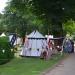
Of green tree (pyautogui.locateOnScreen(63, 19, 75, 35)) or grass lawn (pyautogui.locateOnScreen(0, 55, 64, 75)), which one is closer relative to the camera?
grass lawn (pyautogui.locateOnScreen(0, 55, 64, 75))

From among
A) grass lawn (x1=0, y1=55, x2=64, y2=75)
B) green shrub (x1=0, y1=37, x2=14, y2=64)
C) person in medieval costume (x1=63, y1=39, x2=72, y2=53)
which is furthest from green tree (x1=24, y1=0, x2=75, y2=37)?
grass lawn (x1=0, y1=55, x2=64, y2=75)

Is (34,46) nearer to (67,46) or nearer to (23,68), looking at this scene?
(67,46)

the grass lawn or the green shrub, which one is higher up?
the green shrub

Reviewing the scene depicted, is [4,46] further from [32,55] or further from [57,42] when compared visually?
[57,42]

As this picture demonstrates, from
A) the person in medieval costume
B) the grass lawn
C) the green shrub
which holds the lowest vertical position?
the grass lawn

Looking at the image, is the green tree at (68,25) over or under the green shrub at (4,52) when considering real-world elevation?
over

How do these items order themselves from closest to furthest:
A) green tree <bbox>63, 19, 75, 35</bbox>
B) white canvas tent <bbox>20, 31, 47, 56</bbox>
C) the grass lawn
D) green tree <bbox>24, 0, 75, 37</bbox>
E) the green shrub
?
the grass lawn
the green shrub
white canvas tent <bbox>20, 31, 47, 56</bbox>
green tree <bbox>24, 0, 75, 37</bbox>
green tree <bbox>63, 19, 75, 35</bbox>

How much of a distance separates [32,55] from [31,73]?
13.3 meters

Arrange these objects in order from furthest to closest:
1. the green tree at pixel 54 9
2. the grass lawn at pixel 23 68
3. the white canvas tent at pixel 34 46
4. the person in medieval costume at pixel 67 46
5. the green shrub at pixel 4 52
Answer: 1. the person in medieval costume at pixel 67 46
2. the green tree at pixel 54 9
3. the white canvas tent at pixel 34 46
4. the green shrub at pixel 4 52
5. the grass lawn at pixel 23 68

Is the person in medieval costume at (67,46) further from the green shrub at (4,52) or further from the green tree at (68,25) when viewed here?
the green shrub at (4,52)

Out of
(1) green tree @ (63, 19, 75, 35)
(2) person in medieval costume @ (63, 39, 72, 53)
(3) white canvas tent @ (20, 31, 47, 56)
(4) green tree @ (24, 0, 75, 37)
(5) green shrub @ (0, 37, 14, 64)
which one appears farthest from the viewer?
(1) green tree @ (63, 19, 75, 35)

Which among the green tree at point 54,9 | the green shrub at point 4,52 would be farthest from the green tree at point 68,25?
the green shrub at point 4,52

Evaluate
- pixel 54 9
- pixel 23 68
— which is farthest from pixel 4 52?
pixel 54 9

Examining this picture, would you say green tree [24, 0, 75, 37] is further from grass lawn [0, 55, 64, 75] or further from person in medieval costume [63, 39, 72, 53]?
grass lawn [0, 55, 64, 75]
